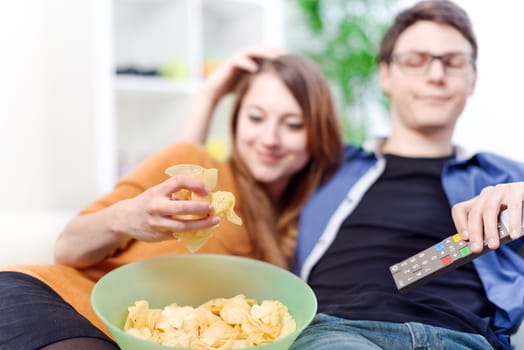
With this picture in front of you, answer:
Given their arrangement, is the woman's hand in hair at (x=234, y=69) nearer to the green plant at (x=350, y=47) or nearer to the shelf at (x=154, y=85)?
the shelf at (x=154, y=85)

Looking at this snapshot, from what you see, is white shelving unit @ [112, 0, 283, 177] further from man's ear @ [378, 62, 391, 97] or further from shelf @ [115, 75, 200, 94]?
man's ear @ [378, 62, 391, 97]

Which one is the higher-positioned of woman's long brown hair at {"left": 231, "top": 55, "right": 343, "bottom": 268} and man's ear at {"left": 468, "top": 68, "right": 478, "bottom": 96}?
man's ear at {"left": 468, "top": 68, "right": 478, "bottom": 96}

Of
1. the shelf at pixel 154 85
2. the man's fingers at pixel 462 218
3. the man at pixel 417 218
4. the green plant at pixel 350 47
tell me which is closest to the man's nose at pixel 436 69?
the man at pixel 417 218

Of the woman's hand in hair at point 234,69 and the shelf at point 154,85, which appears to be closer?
the woman's hand in hair at point 234,69

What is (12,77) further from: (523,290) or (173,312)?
(523,290)

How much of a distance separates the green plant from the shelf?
603 millimetres

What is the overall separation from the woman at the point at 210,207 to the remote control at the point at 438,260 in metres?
0.27

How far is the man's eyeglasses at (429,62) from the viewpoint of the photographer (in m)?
0.99

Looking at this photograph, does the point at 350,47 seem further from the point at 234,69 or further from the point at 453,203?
the point at 453,203

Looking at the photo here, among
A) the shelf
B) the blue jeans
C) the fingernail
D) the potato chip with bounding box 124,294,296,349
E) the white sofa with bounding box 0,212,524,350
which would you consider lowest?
the blue jeans

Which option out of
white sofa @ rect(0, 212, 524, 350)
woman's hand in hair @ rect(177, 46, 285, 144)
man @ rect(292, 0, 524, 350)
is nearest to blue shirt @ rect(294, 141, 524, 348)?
man @ rect(292, 0, 524, 350)

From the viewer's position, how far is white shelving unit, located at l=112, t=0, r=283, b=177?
2.03 metres

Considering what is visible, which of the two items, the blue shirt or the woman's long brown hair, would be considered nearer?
the blue shirt

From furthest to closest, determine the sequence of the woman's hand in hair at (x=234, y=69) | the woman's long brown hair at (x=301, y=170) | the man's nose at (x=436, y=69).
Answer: the woman's hand in hair at (x=234, y=69), the woman's long brown hair at (x=301, y=170), the man's nose at (x=436, y=69)
